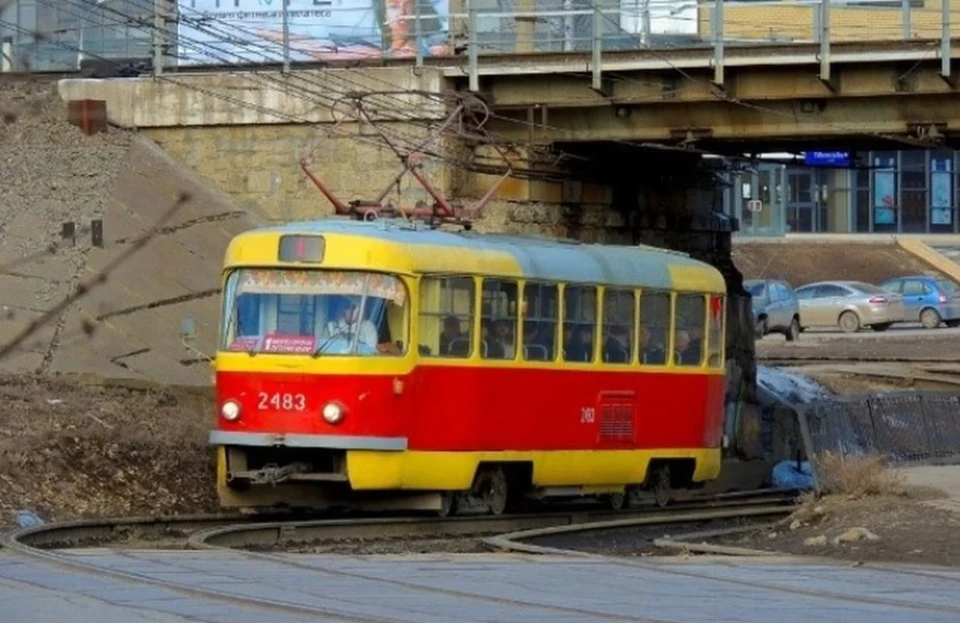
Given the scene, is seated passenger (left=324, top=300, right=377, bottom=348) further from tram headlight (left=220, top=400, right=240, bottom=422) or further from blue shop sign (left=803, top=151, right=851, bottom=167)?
blue shop sign (left=803, top=151, right=851, bottom=167)

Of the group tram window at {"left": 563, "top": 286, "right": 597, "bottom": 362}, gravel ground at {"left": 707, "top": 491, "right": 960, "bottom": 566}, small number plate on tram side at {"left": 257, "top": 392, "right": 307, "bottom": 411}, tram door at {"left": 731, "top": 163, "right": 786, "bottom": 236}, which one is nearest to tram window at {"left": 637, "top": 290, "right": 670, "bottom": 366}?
tram window at {"left": 563, "top": 286, "right": 597, "bottom": 362}

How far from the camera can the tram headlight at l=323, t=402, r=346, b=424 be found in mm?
19125

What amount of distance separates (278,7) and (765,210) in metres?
45.8

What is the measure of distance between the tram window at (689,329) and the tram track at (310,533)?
5.32ft

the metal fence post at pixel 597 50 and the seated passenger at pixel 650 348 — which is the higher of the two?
the metal fence post at pixel 597 50

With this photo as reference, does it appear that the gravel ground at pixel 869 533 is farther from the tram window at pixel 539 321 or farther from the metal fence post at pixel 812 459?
the tram window at pixel 539 321

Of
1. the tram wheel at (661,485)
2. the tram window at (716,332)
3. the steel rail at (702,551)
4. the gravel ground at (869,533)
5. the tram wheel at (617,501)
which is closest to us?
the steel rail at (702,551)

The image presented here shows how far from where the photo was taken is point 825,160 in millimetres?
34562

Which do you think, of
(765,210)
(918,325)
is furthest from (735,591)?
(765,210)

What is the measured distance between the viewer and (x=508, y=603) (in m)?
11.6

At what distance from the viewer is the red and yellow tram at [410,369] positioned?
19.3 metres

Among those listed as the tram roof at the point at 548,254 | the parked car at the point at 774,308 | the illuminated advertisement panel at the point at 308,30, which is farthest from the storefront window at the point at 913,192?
the tram roof at the point at 548,254

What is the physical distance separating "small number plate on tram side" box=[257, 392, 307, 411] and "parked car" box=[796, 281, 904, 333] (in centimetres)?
3561

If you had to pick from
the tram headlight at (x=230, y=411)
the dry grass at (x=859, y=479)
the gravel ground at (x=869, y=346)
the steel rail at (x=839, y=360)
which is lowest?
the dry grass at (x=859, y=479)
